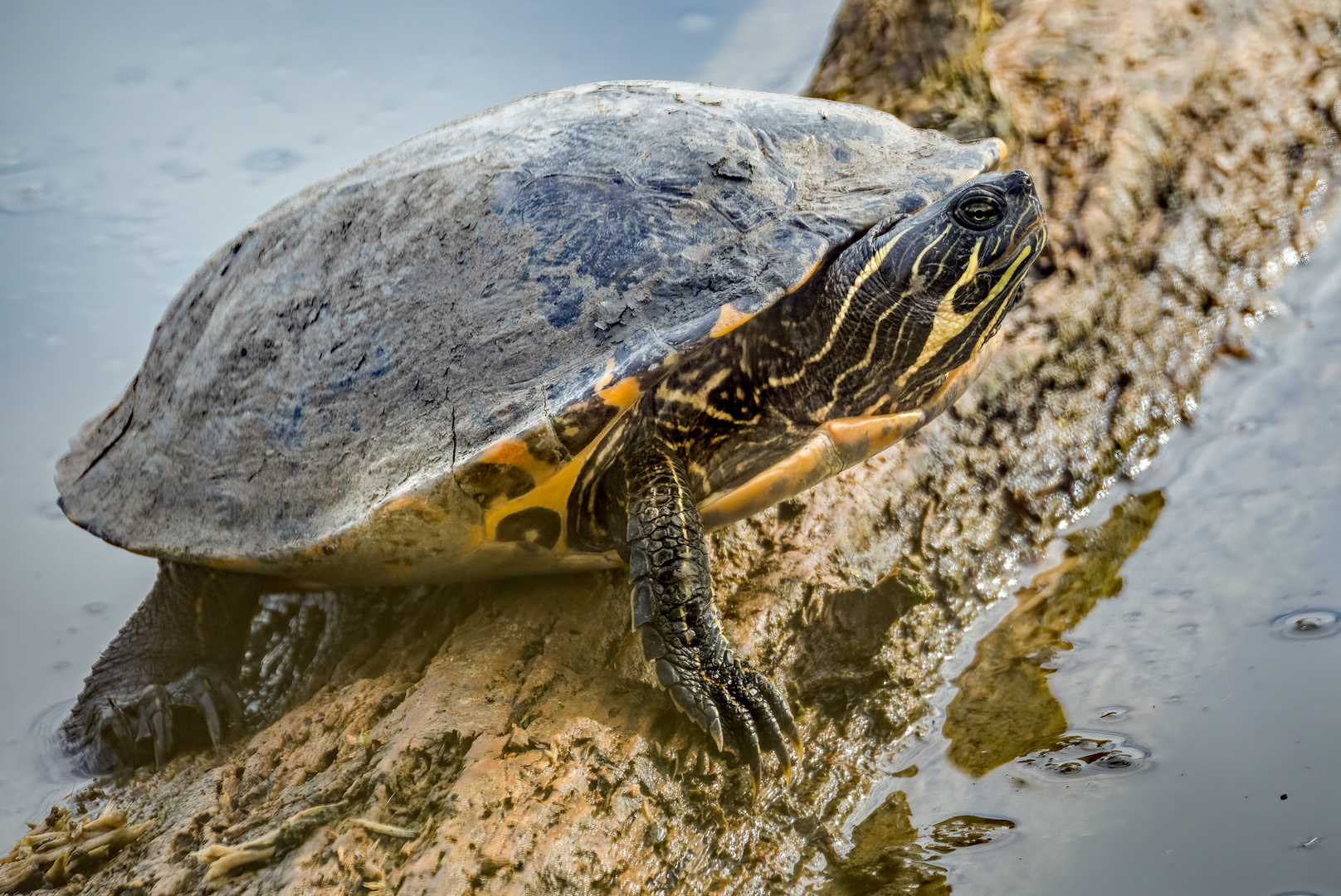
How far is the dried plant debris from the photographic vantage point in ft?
7.06

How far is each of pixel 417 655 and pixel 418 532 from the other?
47 cm

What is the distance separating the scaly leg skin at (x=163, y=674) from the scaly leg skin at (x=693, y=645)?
5.06ft

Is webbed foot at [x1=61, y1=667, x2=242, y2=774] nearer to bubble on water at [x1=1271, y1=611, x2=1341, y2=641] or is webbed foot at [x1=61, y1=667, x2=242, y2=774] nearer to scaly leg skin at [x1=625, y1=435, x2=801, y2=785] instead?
scaly leg skin at [x1=625, y1=435, x2=801, y2=785]

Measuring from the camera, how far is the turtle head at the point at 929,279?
2.37 meters

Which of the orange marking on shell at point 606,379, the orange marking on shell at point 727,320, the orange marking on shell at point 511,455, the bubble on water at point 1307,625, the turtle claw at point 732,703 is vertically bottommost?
the bubble on water at point 1307,625

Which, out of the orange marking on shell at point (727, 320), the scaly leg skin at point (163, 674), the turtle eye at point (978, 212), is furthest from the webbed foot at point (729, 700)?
the scaly leg skin at point (163, 674)

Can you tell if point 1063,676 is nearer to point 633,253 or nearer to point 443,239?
point 633,253

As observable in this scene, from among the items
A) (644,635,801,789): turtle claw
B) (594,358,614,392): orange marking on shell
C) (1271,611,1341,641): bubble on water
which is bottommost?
(1271,611,1341,641): bubble on water

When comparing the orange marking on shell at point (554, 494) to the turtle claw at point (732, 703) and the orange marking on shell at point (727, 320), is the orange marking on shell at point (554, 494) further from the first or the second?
the turtle claw at point (732, 703)

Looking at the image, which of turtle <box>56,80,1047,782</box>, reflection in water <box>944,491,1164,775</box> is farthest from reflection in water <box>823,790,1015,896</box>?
turtle <box>56,80,1047,782</box>

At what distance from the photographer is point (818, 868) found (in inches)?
80.8

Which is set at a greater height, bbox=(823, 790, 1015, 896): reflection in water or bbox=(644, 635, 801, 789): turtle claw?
bbox=(644, 635, 801, 789): turtle claw

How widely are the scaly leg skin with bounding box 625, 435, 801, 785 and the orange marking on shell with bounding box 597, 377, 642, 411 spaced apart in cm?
28

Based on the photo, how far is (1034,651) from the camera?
8.57ft
